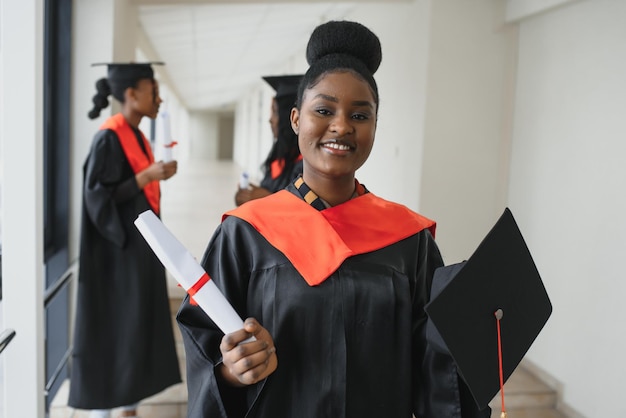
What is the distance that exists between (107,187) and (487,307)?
230 centimetres

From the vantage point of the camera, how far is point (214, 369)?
134 centimetres

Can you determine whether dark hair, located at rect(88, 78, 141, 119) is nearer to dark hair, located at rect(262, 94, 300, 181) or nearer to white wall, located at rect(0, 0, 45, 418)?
dark hair, located at rect(262, 94, 300, 181)

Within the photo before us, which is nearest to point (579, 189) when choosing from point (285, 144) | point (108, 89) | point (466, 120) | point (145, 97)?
point (466, 120)

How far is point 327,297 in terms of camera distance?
1.37 metres

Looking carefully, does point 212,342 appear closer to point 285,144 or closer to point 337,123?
point 337,123

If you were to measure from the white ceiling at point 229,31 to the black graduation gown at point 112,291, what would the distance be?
6.33 feet

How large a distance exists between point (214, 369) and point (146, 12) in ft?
17.3

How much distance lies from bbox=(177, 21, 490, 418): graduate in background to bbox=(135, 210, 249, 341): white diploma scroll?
0.56 feet

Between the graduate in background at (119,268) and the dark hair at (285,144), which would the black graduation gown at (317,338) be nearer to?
the graduate in background at (119,268)

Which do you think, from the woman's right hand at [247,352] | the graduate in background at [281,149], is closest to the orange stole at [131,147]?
the graduate in background at [281,149]

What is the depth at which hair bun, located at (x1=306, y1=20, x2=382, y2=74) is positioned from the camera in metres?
1.46

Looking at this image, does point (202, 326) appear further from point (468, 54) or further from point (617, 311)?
point (468, 54)

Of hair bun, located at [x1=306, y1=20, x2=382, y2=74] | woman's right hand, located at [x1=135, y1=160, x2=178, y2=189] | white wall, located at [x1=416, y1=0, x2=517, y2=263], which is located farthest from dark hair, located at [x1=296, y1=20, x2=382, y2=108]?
white wall, located at [x1=416, y1=0, x2=517, y2=263]

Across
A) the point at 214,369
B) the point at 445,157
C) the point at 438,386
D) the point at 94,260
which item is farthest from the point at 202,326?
the point at 445,157
